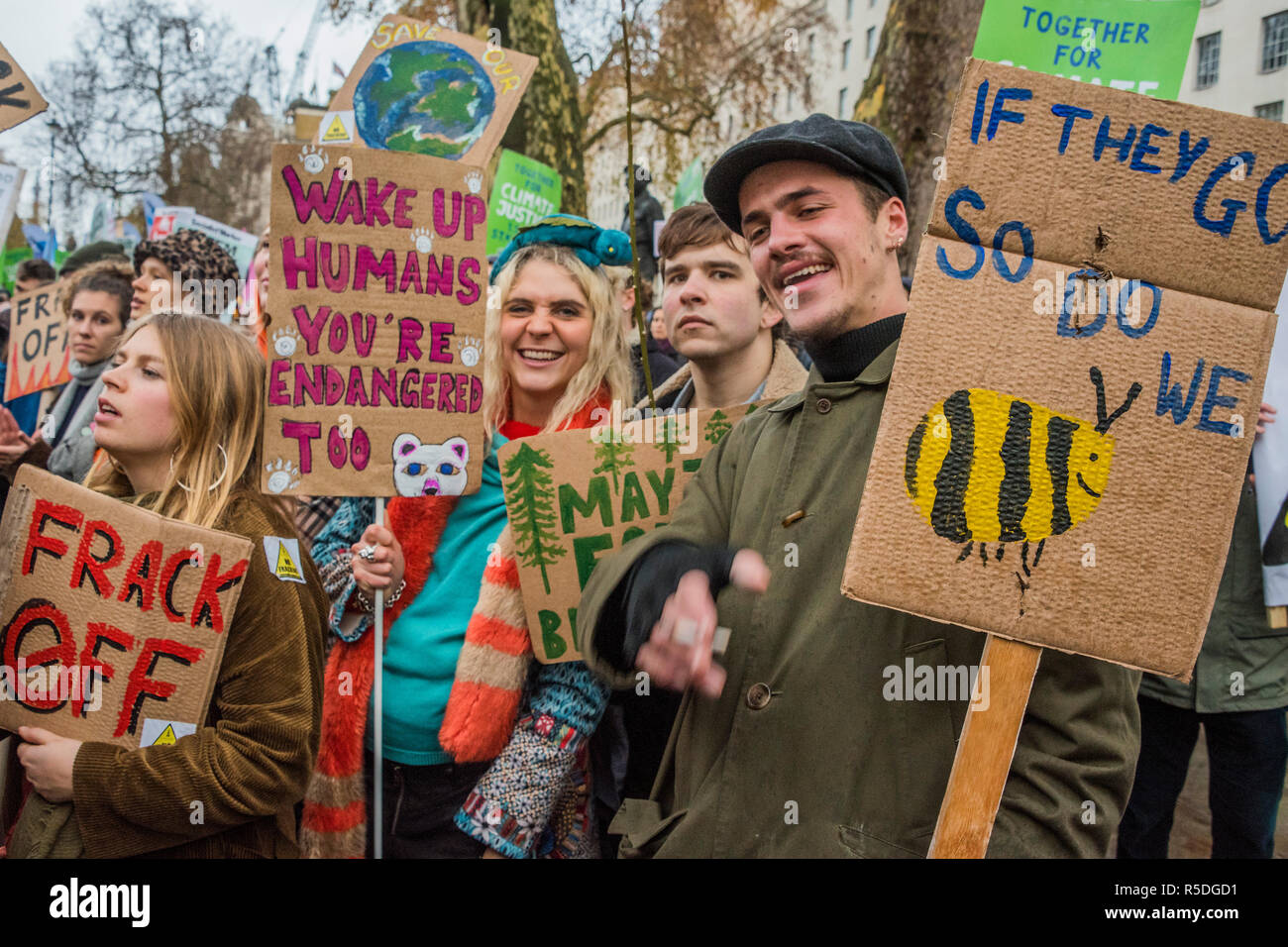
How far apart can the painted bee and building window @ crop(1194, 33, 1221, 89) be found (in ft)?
74.8

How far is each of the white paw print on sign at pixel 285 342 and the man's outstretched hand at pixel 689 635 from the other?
1.38 meters

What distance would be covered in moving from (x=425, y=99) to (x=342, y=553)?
127 centimetres

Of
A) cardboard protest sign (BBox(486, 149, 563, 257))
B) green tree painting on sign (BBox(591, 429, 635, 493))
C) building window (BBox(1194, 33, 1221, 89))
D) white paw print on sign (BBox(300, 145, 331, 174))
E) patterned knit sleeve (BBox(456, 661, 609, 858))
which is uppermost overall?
building window (BBox(1194, 33, 1221, 89))

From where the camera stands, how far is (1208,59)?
22.0 meters

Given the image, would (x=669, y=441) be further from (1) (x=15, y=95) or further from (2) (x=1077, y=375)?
(1) (x=15, y=95)

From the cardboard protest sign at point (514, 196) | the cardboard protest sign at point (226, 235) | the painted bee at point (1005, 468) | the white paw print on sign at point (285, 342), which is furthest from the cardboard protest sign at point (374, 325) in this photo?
the cardboard protest sign at point (226, 235)

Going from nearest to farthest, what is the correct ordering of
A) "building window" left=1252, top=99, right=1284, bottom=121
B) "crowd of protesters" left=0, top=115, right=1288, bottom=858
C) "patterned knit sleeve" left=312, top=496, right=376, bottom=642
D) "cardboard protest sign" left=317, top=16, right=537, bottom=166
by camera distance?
"crowd of protesters" left=0, top=115, right=1288, bottom=858 → "patterned knit sleeve" left=312, top=496, right=376, bottom=642 → "cardboard protest sign" left=317, top=16, right=537, bottom=166 → "building window" left=1252, top=99, right=1284, bottom=121

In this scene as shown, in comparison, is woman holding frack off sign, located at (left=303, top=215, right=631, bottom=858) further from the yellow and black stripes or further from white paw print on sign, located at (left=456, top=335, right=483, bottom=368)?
the yellow and black stripes

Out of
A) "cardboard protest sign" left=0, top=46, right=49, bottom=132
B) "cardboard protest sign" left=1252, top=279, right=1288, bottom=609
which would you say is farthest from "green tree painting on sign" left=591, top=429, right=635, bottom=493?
"cardboard protest sign" left=1252, top=279, right=1288, bottom=609

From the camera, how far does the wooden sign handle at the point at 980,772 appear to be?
1342 mm

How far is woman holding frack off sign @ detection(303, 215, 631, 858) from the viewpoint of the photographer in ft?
7.35

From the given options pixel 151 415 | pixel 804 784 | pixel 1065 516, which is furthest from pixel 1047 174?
pixel 151 415

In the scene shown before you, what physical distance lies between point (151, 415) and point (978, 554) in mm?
1691
